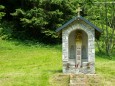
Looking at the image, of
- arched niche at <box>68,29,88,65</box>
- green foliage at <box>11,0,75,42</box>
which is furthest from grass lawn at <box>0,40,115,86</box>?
green foliage at <box>11,0,75,42</box>

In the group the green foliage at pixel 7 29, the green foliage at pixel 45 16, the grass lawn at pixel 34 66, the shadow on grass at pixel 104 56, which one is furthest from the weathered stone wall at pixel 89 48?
the green foliage at pixel 7 29

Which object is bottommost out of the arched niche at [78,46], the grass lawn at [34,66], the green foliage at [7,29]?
the grass lawn at [34,66]

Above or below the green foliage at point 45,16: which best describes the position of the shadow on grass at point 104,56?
below

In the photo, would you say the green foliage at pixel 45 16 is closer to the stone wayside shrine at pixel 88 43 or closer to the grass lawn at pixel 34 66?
the grass lawn at pixel 34 66

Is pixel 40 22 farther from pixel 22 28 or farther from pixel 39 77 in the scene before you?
pixel 39 77

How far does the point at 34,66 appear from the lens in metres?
20.6

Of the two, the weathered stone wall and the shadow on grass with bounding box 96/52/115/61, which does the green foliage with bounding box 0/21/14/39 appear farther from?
the weathered stone wall

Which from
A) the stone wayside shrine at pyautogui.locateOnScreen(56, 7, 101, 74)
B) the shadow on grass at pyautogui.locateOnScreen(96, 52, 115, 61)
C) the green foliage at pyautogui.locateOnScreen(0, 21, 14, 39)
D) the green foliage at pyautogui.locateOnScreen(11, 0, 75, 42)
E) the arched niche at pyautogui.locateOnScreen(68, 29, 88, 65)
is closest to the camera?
the stone wayside shrine at pyautogui.locateOnScreen(56, 7, 101, 74)

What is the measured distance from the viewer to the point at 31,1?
29562 mm

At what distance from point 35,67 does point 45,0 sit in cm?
1012

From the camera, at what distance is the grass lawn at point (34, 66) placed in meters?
16.0

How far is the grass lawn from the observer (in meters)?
16.0

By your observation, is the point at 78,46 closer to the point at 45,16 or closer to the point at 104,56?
the point at 104,56

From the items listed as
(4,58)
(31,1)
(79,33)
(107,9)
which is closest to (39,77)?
(79,33)
